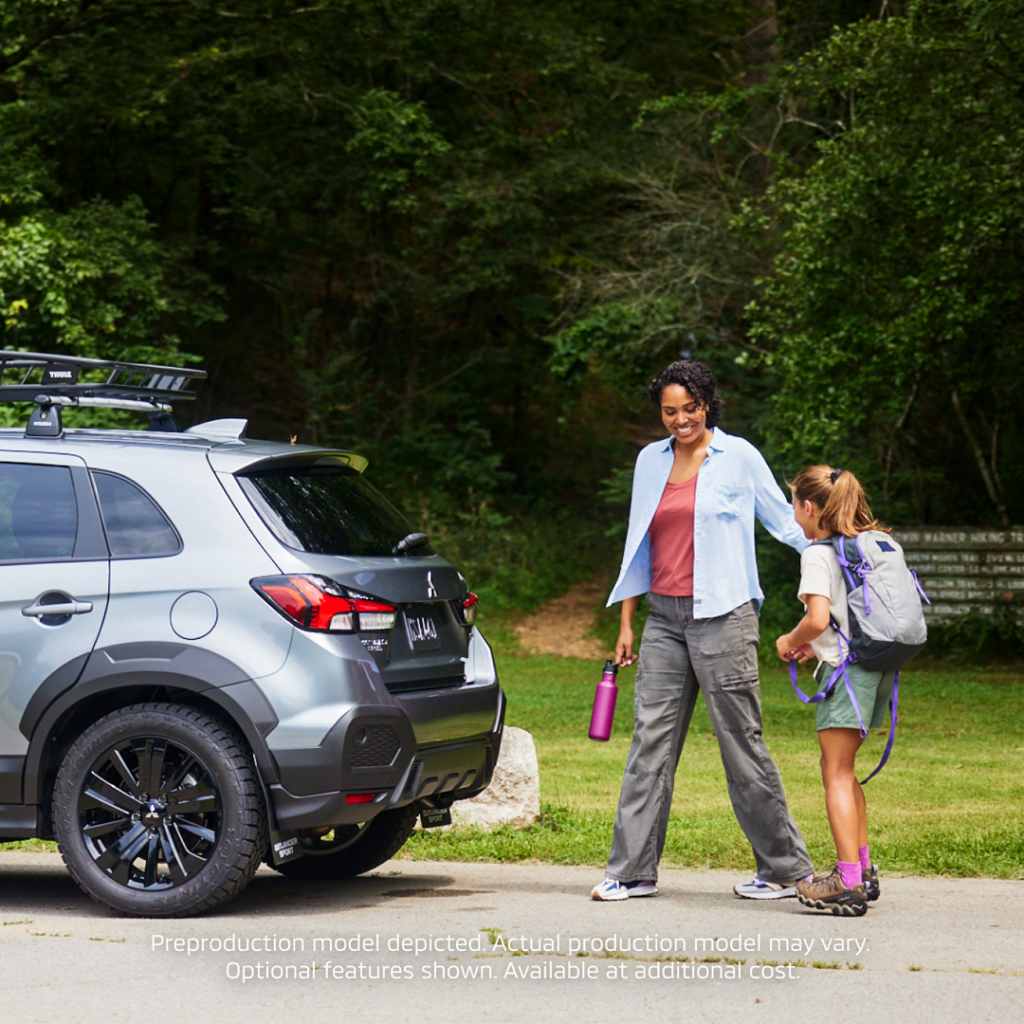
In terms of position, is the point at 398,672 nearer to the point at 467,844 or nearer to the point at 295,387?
the point at 467,844

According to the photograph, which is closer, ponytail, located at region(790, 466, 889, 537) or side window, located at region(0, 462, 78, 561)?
ponytail, located at region(790, 466, 889, 537)

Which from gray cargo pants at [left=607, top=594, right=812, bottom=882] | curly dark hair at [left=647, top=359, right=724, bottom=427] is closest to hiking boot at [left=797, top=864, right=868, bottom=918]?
gray cargo pants at [left=607, top=594, right=812, bottom=882]

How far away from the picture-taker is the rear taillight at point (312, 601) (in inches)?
217

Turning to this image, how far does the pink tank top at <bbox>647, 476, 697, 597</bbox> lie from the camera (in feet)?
19.5

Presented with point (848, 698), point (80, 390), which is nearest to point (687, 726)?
point (848, 698)

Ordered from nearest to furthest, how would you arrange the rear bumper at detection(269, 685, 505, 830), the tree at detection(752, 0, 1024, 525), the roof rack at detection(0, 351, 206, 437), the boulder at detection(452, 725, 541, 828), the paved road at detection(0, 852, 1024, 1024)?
1. the paved road at detection(0, 852, 1024, 1024)
2. the rear bumper at detection(269, 685, 505, 830)
3. the roof rack at detection(0, 351, 206, 437)
4. the boulder at detection(452, 725, 541, 828)
5. the tree at detection(752, 0, 1024, 525)

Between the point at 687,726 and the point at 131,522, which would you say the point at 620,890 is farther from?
the point at 131,522

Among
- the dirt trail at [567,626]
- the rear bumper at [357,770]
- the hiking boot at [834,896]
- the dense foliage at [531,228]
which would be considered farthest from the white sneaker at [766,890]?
the dirt trail at [567,626]

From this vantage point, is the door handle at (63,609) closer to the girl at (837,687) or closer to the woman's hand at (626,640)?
the woman's hand at (626,640)

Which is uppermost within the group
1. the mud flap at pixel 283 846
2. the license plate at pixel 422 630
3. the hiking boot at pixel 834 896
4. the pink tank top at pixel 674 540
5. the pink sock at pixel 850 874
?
the pink tank top at pixel 674 540

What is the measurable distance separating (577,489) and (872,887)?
849 inches

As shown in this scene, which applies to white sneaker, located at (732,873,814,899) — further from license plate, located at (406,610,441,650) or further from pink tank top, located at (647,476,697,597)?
license plate, located at (406,610,441,650)

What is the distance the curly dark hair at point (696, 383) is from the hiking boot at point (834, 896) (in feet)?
6.13

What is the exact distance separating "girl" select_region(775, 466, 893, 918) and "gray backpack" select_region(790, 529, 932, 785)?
0.03 metres
